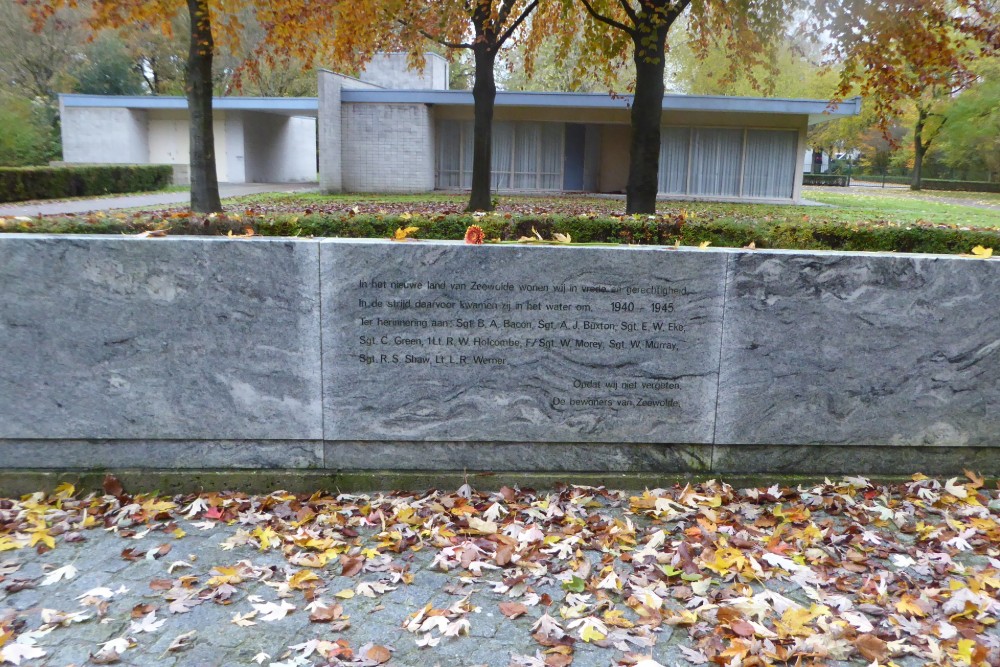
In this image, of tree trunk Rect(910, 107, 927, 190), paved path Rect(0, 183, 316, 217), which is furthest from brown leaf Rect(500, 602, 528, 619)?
tree trunk Rect(910, 107, 927, 190)

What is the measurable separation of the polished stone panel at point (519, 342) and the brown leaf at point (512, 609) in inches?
47.6

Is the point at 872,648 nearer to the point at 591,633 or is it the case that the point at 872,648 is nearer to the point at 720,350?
the point at 591,633

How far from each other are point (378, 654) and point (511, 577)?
761 millimetres

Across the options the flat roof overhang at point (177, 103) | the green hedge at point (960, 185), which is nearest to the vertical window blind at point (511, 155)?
the flat roof overhang at point (177, 103)

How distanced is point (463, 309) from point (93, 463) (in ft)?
6.79

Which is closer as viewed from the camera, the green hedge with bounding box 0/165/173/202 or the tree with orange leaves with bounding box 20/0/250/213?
the tree with orange leaves with bounding box 20/0/250/213

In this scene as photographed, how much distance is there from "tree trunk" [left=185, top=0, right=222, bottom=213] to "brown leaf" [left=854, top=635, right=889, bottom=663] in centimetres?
1323

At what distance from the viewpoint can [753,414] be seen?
Answer: 14.4 ft

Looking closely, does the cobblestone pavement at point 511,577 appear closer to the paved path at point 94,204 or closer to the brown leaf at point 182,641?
the brown leaf at point 182,641

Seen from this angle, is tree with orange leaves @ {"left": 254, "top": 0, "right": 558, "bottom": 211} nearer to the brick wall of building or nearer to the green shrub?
the brick wall of building

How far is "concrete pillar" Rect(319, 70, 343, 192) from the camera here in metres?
25.6

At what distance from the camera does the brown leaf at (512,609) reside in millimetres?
3213

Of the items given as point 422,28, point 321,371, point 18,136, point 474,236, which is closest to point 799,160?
point 422,28

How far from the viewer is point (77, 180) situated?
954 inches
